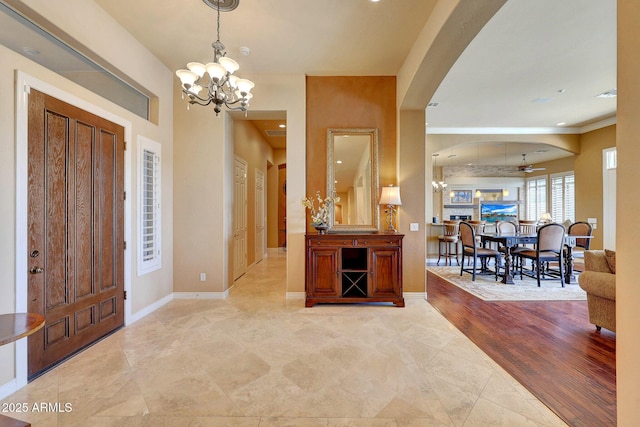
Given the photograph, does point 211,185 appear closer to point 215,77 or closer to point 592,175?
point 215,77

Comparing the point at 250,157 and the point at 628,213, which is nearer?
the point at 628,213

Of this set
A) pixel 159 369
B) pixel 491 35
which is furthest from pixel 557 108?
pixel 159 369

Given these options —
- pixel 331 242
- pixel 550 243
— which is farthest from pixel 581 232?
pixel 331 242

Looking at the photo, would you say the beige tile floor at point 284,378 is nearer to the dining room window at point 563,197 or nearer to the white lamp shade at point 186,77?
the white lamp shade at point 186,77

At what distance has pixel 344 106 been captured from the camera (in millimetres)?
4379

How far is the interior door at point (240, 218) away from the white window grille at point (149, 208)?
1.44 metres

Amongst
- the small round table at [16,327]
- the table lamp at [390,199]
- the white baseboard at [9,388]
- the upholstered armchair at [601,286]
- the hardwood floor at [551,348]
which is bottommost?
the hardwood floor at [551,348]

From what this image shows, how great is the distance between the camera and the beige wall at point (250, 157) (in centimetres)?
558

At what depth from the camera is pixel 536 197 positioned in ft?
35.8

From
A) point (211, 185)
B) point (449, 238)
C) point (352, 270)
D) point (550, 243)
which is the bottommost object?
point (352, 270)

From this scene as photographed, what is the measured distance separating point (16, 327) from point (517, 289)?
20.1 ft

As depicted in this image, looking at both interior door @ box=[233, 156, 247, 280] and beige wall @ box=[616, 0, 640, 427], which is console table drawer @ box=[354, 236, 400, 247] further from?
beige wall @ box=[616, 0, 640, 427]

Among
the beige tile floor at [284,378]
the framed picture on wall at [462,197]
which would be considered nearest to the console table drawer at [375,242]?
the beige tile floor at [284,378]

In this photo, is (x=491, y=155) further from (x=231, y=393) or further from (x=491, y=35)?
(x=231, y=393)
